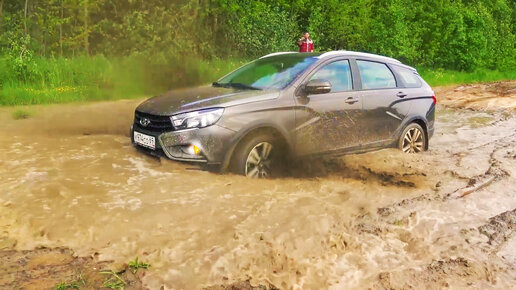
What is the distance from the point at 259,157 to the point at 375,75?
2310mm

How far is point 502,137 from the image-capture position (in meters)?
10.2

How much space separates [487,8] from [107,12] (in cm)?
2500

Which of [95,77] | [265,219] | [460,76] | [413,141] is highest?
[95,77]

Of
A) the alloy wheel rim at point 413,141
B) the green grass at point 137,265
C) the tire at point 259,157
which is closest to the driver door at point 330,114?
the tire at point 259,157

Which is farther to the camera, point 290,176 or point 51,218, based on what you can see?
point 290,176

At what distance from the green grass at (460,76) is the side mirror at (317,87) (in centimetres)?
1722

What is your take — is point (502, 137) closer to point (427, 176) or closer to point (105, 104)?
point (427, 176)

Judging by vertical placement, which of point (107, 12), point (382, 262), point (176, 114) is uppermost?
point (107, 12)

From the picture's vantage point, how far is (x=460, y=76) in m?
25.1

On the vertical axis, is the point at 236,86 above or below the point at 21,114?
above

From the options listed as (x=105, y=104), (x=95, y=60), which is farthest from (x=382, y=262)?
(x=95, y=60)

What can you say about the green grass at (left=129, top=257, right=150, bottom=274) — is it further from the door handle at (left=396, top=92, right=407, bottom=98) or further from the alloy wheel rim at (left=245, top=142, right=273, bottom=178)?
the door handle at (left=396, top=92, right=407, bottom=98)

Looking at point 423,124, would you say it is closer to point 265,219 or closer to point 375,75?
point 375,75

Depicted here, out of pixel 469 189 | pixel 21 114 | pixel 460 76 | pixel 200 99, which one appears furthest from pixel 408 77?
pixel 460 76
